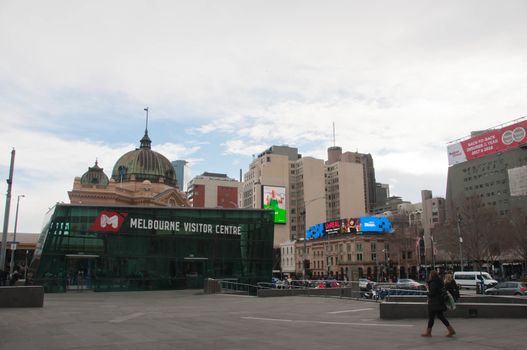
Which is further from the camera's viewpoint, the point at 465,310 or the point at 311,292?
the point at 311,292

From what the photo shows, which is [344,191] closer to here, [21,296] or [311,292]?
[311,292]

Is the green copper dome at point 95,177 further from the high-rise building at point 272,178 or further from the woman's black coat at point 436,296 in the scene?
the woman's black coat at point 436,296

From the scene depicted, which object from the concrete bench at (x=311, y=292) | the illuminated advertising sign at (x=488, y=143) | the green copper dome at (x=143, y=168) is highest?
the illuminated advertising sign at (x=488, y=143)

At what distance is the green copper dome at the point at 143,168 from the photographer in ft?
338

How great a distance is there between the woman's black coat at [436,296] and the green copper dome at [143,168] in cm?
9426

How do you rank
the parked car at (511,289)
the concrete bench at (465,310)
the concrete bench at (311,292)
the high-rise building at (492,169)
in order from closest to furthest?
the concrete bench at (465,310)
the concrete bench at (311,292)
the parked car at (511,289)
the high-rise building at (492,169)

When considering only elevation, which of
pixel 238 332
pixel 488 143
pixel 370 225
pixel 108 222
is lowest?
pixel 238 332

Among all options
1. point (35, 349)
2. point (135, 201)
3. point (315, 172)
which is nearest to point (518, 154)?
point (315, 172)

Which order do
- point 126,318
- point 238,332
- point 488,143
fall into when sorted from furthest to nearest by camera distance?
point 488,143 → point 126,318 → point 238,332

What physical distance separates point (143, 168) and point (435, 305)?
96.2 metres

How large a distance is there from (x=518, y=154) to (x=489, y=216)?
38226 millimetres

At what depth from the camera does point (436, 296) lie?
12.6m

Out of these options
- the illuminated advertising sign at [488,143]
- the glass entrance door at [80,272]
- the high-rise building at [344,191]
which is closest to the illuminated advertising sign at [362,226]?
the illuminated advertising sign at [488,143]

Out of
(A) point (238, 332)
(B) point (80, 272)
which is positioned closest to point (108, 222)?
(B) point (80, 272)
